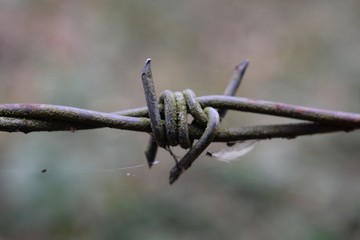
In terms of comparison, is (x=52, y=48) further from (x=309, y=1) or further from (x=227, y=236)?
(x=309, y=1)

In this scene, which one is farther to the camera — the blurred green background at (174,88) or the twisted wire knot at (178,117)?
the blurred green background at (174,88)

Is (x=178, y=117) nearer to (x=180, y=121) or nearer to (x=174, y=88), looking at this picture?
(x=180, y=121)

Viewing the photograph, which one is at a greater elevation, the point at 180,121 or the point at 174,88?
the point at 180,121

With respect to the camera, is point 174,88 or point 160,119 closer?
point 160,119

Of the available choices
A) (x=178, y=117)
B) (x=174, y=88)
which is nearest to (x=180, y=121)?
(x=178, y=117)

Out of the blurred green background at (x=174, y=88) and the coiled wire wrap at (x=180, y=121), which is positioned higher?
the coiled wire wrap at (x=180, y=121)

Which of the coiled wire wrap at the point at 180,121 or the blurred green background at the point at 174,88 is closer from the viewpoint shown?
the coiled wire wrap at the point at 180,121

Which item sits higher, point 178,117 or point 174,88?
point 178,117

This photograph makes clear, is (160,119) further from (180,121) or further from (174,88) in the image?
(174,88)

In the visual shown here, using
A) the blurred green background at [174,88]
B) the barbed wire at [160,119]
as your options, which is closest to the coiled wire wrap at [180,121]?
the barbed wire at [160,119]

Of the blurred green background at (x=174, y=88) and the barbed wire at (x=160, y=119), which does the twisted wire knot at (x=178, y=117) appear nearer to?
the barbed wire at (x=160, y=119)
